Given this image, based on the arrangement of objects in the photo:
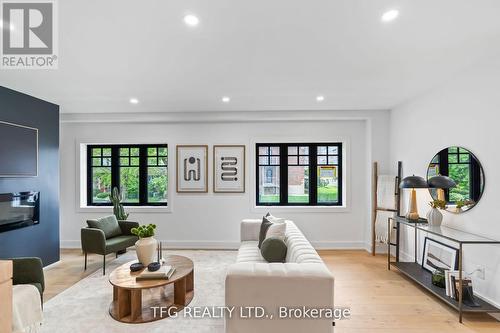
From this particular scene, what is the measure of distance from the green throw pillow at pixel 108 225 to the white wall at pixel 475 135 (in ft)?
16.4

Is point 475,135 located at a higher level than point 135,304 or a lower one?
higher

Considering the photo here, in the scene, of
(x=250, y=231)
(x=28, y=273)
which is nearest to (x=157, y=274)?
(x=28, y=273)

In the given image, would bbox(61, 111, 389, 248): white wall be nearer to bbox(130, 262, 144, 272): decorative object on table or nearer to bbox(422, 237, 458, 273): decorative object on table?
bbox(422, 237, 458, 273): decorative object on table

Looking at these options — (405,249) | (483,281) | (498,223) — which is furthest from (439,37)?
(405,249)

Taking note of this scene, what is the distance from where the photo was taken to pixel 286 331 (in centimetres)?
191

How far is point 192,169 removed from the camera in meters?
4.90

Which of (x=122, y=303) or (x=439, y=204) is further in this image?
(x=439, y=204)

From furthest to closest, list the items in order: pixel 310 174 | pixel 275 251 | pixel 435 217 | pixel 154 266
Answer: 1. pixel 310 174
2. pixel 435 217
3. pixel 154 266
4. pixel 275 251

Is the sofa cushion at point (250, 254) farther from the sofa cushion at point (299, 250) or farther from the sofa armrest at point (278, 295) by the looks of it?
the sofa armrest at point (278, 295)

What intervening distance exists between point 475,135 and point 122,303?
4324 millimetres

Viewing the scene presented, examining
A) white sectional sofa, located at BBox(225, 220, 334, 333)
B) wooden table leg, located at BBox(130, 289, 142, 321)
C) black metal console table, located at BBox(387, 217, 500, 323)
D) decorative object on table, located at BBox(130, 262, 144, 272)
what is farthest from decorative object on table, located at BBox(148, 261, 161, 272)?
black metal console table, located at BBox(387, 217, 500, 323)

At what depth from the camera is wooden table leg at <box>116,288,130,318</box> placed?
2.47m

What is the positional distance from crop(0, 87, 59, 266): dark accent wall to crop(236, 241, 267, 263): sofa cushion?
3191mm

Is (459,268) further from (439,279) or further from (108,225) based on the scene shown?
(108,225)
